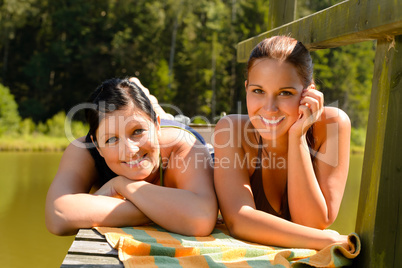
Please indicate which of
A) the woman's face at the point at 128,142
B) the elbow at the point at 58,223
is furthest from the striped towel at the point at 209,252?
the woman's face at the point at 128,142

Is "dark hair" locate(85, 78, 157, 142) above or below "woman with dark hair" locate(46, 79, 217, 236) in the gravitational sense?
above

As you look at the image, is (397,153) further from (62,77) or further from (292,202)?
(62,77)

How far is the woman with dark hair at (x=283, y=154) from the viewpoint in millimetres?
1875

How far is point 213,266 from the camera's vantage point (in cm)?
157

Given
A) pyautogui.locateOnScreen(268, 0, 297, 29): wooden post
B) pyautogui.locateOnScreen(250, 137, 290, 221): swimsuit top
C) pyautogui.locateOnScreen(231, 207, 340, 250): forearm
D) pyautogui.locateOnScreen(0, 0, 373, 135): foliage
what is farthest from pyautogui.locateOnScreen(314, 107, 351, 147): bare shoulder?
pyautogui.locateOnScreen(0, 0, 373, 135): foliage

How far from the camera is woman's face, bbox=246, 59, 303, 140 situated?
1.94m

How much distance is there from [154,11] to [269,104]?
69.1ft

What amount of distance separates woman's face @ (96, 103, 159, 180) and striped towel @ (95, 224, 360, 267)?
314mm

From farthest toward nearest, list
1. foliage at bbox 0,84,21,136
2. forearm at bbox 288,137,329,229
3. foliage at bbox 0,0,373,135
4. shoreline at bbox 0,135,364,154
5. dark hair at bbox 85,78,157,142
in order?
foliage at bbox 0,0,373,135, foliage at bbox 0,84,21,136, shoreline at bbox 0,135,364,154, dark hair at bbox 85,78,157,142, forearm at bbox 288,137,329,229

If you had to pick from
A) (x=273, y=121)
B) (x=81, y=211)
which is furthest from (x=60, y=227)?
(x=273, y=121)

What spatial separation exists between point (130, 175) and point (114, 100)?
0.37 meters

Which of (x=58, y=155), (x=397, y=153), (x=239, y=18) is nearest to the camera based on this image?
(x=397, y=153)

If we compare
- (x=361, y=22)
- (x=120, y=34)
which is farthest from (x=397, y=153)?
(x=120, y=34)

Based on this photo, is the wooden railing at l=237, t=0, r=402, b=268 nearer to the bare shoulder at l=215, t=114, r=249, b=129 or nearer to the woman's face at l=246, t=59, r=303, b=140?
the woman's face at l=246, t=59, r=303, b=140
